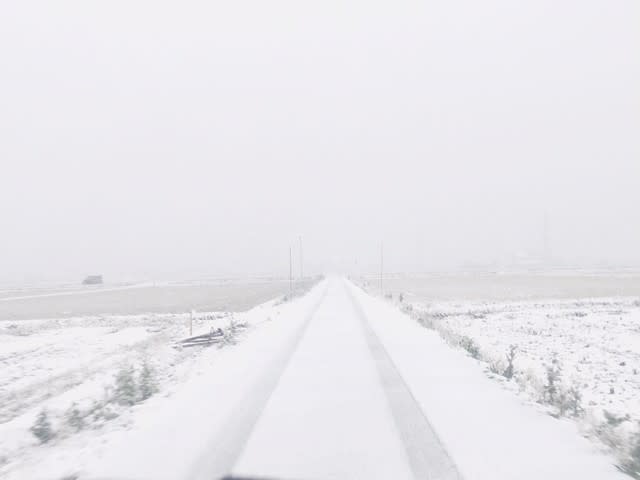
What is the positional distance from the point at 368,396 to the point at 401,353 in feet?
15.1

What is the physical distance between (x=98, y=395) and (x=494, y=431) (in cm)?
808

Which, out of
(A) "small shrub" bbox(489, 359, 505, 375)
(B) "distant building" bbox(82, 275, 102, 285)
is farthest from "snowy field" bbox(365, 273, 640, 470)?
(B) "distant building" bbox(82, 275, 102, 285)

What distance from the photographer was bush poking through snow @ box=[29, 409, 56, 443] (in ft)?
21.8

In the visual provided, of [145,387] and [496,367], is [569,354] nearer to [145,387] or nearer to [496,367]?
[496,367]

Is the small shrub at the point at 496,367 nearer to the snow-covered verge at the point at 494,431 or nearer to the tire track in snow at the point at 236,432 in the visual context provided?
the snow-covered verge at the point at 494,431

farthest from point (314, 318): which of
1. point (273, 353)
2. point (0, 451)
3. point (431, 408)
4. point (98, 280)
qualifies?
point (98, 280)

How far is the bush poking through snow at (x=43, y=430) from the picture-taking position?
21.8 feet

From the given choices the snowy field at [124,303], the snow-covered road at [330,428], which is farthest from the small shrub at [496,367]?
the snowy field at [124,303]

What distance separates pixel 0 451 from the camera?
622cm

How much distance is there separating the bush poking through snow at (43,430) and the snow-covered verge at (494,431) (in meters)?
6.24

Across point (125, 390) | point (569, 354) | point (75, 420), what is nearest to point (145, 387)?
point (125, 390)

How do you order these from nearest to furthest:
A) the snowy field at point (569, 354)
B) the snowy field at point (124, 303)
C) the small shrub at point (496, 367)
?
the snowy field at point (569, 354) → the small shrub at point (496, 367) → the snowy field at point (124, 303)

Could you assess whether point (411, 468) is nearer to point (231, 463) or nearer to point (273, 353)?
point (231, 463)

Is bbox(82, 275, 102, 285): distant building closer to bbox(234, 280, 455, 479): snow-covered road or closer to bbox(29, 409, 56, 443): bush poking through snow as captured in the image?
bbox(234, 280, 455, 479): snow-covered road
